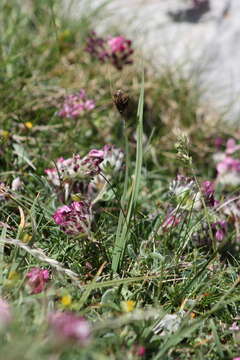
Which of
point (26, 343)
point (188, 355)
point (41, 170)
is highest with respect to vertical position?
point (26, 343)

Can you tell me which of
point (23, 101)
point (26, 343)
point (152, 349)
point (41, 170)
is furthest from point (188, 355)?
point (23, 101)

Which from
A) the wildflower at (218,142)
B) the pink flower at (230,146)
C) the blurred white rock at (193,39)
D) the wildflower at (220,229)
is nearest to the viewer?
the wildflower at (220,229)

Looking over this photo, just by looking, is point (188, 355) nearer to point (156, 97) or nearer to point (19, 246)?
point (19, 246)

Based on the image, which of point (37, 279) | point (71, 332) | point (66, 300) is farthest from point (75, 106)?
point (71, 332)

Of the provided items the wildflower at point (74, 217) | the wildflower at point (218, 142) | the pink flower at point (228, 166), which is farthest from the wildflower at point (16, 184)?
the wildflower at point (218, 142)

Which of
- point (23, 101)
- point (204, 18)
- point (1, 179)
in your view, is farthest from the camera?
point (204, 18)

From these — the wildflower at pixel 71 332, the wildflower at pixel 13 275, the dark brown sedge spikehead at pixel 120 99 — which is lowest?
the wildflower at pixel 13 275

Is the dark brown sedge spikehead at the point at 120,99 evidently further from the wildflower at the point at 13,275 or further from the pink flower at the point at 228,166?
the pink flower at the point at 228,166

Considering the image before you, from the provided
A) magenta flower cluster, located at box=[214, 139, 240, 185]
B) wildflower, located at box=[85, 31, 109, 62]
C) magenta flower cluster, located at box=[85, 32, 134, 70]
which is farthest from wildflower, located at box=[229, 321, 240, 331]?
wildflower, located at box=[85, 31, 109, 62]
